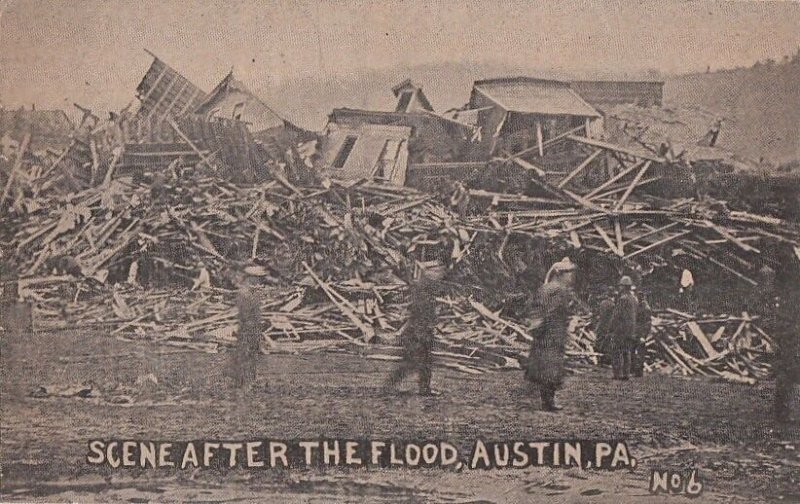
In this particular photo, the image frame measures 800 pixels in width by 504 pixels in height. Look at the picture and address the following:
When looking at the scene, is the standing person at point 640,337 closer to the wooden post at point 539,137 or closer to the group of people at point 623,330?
the group of people at point 623,330

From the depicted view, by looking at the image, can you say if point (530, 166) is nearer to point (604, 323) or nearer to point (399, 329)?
point (604, 323)

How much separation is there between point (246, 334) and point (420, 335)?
3.28ft

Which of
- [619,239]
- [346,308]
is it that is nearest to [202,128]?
[346,308]

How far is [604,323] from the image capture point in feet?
15.1

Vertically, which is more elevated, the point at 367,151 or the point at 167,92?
the point at 167,92

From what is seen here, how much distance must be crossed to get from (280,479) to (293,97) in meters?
2.20

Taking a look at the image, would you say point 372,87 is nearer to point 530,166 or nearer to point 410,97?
point 410,97

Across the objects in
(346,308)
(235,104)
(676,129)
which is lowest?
(346,308)

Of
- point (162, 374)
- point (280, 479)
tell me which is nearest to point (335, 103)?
point (162, 374)

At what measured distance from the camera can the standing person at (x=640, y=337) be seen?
15.1ft

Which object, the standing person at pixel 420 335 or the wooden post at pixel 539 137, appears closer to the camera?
the standing person at pixel 420 335

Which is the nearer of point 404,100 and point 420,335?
point 420,335

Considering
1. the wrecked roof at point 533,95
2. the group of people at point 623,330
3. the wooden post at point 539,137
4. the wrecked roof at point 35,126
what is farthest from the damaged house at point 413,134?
the wrecked roof at point 35,126

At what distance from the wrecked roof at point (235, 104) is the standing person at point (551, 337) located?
1.84 metres
